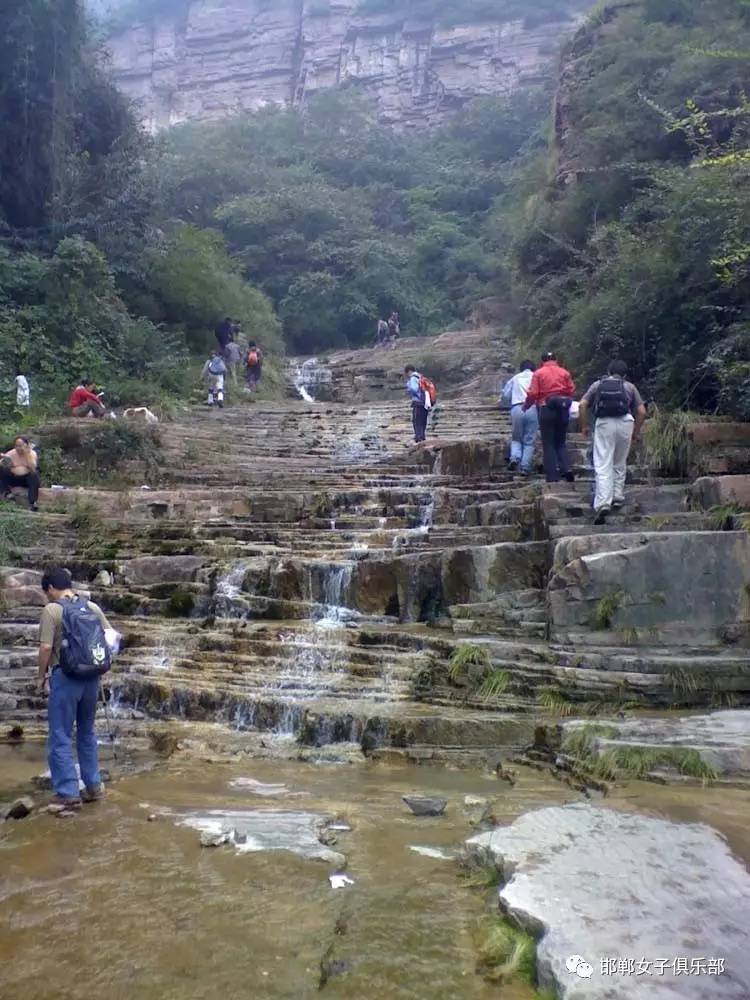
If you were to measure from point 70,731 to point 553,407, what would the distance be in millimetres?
7689

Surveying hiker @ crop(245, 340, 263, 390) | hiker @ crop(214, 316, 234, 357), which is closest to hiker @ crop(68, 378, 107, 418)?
hiker @ crop(214, 316, 234, 357)

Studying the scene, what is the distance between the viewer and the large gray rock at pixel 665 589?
27.3ft

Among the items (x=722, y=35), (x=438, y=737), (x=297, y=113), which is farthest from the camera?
(x=297, y=113)

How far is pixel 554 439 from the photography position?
39.6 ft

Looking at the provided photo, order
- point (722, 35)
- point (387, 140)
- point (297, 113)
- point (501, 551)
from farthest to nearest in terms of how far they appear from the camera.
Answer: point (297, 113), point (387, 140), point (722, 35), point (501, 551)

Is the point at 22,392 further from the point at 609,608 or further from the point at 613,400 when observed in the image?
the point at 609,608

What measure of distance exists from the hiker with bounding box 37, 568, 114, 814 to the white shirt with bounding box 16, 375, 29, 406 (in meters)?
12.8

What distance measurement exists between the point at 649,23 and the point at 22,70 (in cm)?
Result: 1492

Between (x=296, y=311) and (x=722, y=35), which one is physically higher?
(x=722, y=35)

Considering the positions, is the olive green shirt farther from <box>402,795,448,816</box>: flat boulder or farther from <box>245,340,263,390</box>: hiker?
<box>245,340,263,390</box>: hiker

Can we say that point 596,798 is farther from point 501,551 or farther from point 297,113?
point 297,113

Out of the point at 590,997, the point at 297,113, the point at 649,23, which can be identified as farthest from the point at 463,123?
the point at 590,997

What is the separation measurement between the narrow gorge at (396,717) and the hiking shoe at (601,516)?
216mm

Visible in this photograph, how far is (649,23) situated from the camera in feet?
73.9
